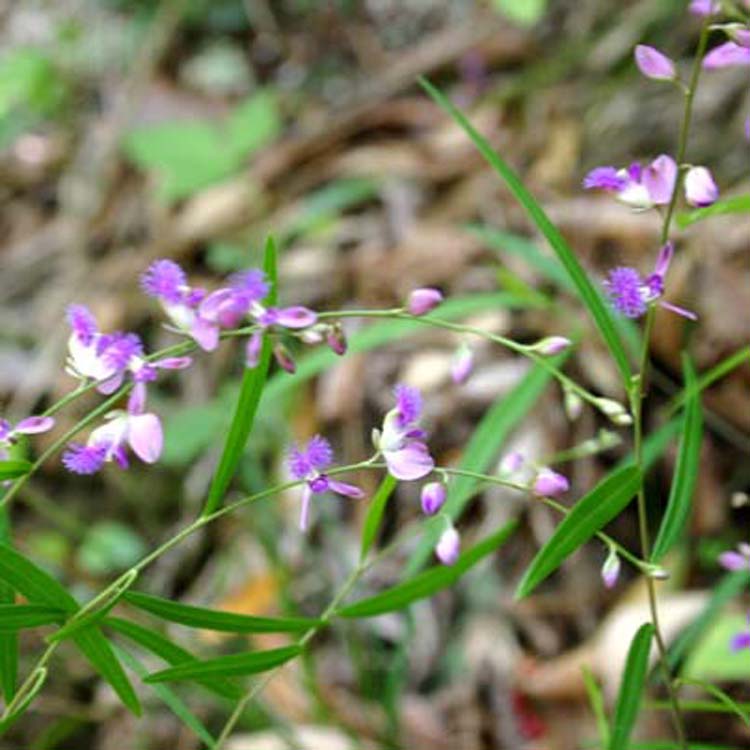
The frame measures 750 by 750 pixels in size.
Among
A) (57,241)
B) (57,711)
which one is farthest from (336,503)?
(57,241)

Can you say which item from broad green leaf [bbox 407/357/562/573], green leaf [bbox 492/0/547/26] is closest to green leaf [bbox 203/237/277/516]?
broad green leaf [bbox 407/357/562/573]

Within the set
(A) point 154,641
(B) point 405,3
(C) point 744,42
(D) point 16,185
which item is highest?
(C) point 744,42

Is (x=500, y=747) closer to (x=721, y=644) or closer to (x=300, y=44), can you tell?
(x=721, y=644)

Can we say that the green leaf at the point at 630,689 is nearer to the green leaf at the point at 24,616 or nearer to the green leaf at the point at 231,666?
the green leaf at the point at 231,666

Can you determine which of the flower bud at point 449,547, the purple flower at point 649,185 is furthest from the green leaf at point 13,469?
the purple flower at point 649,185

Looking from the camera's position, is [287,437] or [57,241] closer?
[287,437]

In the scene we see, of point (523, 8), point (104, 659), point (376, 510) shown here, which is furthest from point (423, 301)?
point (523, 8)

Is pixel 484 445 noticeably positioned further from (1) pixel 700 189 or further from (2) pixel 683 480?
(1) pixel 700 189
